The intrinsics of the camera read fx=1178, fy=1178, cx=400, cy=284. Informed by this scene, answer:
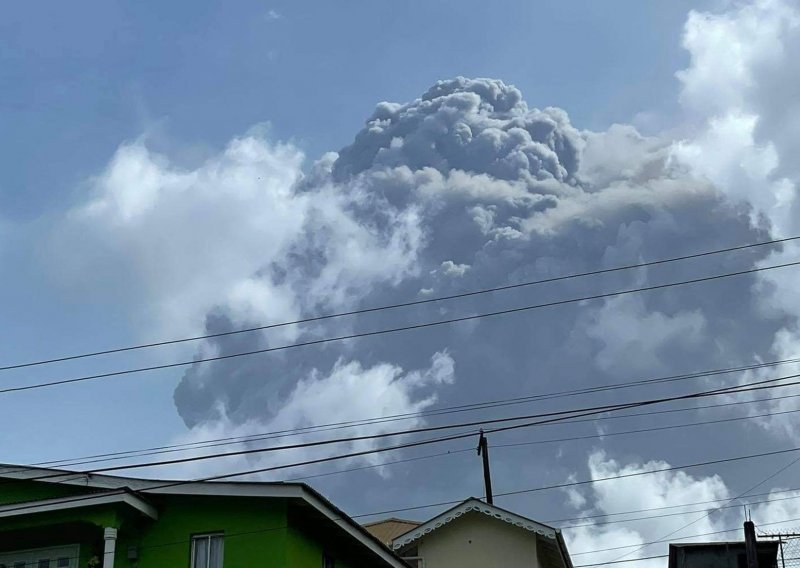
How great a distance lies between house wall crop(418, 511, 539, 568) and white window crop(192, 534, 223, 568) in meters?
18.1

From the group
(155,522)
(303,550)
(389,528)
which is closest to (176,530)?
(155,522)

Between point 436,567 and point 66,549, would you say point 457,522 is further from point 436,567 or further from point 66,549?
point 66,549

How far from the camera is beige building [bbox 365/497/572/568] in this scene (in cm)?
4281

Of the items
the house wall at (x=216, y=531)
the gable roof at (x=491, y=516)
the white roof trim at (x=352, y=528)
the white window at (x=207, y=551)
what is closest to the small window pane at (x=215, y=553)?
the white window at (x=207, y=551)

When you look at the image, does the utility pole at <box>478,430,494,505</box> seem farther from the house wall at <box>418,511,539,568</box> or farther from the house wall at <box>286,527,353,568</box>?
the house wall at <box>286,527,353,568</box>

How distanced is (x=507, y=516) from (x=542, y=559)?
3272mm

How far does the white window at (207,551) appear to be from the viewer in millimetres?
26750

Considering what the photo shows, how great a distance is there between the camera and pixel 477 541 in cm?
4366

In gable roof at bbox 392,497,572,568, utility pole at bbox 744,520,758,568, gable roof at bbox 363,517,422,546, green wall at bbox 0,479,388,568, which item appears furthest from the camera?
gable roof at bbox 363,517,422,546

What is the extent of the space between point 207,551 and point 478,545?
60.8ft

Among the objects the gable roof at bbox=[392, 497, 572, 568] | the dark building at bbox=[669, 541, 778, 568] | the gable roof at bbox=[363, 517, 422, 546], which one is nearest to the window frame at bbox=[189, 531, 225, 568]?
the dark building at bbox=[669, 541, 778, 568]

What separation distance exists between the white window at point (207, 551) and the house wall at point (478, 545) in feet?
59.5

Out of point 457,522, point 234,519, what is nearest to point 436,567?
point 457,522

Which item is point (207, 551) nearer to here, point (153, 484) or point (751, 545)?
point (153, 484)
